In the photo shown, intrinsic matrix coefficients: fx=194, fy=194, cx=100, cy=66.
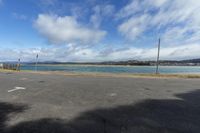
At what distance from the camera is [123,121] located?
5.16m

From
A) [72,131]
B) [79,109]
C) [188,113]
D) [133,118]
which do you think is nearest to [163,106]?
[188,113]

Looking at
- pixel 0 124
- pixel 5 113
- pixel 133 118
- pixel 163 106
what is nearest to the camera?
pixel 0 124

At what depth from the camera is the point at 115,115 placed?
575 cm

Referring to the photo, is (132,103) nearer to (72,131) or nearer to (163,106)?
(163,106)

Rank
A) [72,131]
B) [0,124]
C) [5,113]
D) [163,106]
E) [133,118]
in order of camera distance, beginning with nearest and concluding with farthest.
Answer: [72,131] < [0,124] < [133,118] < [5,113] < [163,106]

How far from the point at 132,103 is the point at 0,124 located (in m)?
4.48

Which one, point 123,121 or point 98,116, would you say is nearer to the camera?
point 123,121

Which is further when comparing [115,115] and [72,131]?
[115,115]

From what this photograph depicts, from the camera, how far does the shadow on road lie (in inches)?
180

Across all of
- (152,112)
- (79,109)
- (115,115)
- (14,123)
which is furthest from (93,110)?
(14,123)

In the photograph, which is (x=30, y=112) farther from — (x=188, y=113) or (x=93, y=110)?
(x=188, y=113)

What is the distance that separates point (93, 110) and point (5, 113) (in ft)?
8.90

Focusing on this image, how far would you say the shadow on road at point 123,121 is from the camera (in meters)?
4.58

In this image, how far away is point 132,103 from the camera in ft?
24.2
